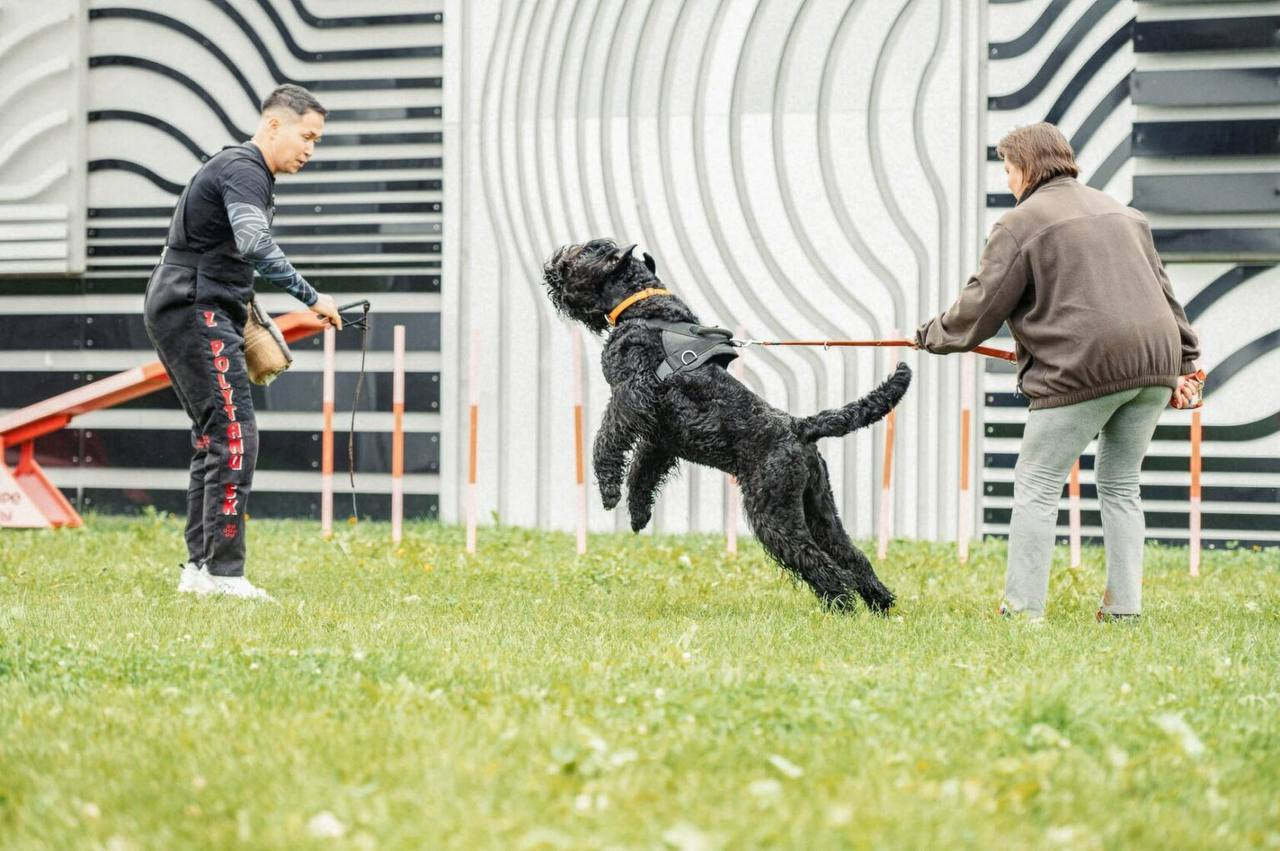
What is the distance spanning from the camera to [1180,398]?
4.13 meters

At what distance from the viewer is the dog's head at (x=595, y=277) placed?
4.18 meters

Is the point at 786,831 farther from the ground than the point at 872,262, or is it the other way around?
the point at 872,262

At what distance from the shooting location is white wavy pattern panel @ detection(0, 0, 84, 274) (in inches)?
319

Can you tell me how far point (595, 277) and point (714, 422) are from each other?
0.66 m

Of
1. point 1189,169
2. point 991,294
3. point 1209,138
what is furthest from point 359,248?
point 1209,138

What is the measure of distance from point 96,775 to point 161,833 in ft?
1.18

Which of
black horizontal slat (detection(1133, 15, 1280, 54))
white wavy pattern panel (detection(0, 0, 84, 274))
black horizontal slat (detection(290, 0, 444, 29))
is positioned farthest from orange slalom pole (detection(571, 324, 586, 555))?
white wavy pattern panel (detection(0, 0, 84, 274))

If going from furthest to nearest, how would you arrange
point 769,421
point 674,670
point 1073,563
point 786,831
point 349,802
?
point 1073,563 < point 769,421 < point 674,670 < point 349,802 < point 786,831

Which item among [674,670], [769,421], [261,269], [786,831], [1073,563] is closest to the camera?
[786,831]

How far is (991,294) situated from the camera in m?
3.91

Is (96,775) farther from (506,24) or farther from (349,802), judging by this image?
(506,24)

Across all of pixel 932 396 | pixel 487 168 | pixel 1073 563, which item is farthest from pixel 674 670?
pixel 487 168

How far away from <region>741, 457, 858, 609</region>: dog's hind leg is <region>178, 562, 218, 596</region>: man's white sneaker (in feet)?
6.67

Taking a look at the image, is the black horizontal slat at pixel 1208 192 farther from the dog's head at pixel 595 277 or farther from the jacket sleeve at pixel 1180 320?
the dog's head at pixel 595 277
